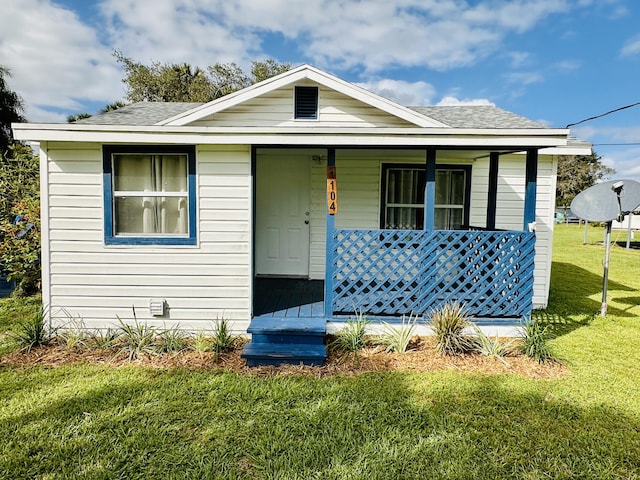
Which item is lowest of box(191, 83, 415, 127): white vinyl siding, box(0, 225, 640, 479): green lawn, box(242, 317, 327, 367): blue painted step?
box(0, 225, 640, 479): green lawn

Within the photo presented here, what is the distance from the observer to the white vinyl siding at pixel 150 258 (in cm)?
471

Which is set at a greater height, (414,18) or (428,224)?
(414,18)

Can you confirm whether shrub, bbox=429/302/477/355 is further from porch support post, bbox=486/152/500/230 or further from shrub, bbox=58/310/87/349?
shrub, bbox=58/310/87/349

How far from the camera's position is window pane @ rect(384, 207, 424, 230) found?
22.0 feet

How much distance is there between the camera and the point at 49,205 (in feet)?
15.4

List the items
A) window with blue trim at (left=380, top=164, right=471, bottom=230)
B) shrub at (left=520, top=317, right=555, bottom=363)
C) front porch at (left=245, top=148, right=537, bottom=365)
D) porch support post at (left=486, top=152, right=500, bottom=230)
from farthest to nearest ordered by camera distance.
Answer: window with blue trim at (left=380, top=164, right=471, bottom=230) < porch support post at (left=486, top=152, right=500, bottom=230) < front porch at (left=245, top=148, right=537, bottom=365) < shrub at (left=520, top=317, right=555, bottom=363)

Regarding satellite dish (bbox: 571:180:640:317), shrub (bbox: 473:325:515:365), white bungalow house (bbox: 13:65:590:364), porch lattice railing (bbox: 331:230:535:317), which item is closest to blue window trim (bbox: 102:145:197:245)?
white bungalow house (bbox: 13:65:590:364)

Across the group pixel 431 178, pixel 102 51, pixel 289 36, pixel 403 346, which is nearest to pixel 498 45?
pixel 289 36

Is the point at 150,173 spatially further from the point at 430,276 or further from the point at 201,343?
the point at 430,276

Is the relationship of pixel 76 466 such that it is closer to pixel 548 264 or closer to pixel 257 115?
pixel 257 115

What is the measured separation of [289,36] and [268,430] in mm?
18735

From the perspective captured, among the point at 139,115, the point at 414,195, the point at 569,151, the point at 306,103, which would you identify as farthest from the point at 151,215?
the point at 569,151

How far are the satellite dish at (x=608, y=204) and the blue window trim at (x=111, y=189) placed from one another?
6.52 metres

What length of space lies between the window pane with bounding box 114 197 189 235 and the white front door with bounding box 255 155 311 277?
2122 mm
